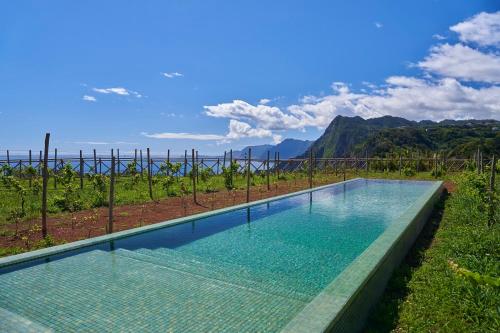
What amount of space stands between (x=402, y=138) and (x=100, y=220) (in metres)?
68.2

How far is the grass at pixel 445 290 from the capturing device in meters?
3.22

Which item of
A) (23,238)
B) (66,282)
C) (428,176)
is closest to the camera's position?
(66,282)

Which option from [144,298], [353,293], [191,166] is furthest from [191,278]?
[191,166]

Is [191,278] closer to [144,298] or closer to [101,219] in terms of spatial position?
[144,298]

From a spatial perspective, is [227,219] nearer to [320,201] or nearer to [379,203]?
[320,201]

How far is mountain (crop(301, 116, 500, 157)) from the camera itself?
5198 centimetres

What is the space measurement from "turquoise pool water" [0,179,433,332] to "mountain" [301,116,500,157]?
7.12m

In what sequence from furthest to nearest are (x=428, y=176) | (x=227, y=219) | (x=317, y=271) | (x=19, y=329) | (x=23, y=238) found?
1. (x=428, y=176)
2. (x=227, y=219)
3. (x=23, y=238)
4. (x=317, y=271)
5. (x=19, y=329)

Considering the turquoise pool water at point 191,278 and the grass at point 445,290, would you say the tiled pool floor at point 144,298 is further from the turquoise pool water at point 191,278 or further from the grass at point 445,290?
the grass at point 445,290

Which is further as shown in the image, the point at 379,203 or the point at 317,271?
the point at 379,203

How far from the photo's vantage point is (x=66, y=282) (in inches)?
154

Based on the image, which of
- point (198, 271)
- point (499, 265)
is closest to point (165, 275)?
point (198, 271)

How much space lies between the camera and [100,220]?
780cm

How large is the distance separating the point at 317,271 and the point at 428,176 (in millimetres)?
16130
